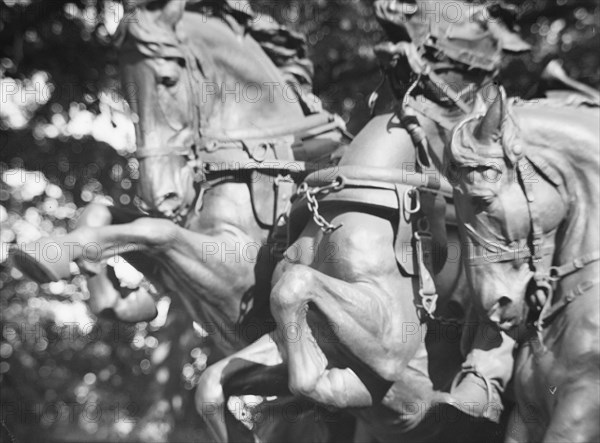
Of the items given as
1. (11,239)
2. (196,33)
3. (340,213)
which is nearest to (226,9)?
(196,33)

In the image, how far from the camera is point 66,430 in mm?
15367

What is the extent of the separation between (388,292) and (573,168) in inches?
47.4

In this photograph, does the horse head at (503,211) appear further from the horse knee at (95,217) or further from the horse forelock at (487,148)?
the horse knee at (95,217)

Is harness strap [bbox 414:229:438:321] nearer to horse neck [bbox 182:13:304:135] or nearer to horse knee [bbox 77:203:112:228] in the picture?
horse neck [bbox 182:13:304:135]

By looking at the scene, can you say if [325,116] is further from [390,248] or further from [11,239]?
[11,239]

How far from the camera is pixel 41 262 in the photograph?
530 centimetres

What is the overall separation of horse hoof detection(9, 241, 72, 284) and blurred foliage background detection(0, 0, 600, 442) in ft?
11.9

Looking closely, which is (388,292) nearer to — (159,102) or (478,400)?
(478,400)

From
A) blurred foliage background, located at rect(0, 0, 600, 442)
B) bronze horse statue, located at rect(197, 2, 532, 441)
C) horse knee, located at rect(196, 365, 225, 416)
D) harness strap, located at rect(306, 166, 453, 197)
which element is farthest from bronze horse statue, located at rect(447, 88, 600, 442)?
blurred foliage background, located at rect(0, 0, 600, 442)

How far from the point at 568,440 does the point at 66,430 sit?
11701mm

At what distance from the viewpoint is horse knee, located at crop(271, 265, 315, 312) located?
508cm

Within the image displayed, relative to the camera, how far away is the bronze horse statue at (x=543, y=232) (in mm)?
4621

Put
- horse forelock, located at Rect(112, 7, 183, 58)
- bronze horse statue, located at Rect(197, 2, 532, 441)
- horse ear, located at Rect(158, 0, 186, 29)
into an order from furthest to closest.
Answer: horse ear, located at Rect(158, 0, 186, 29) → horse forelock, located at Rect(112, 7, 183, 58) → bronze horse statue, located at Rect(197, 2, 532, 441)

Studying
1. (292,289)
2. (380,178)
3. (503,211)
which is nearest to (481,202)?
(503,211)
